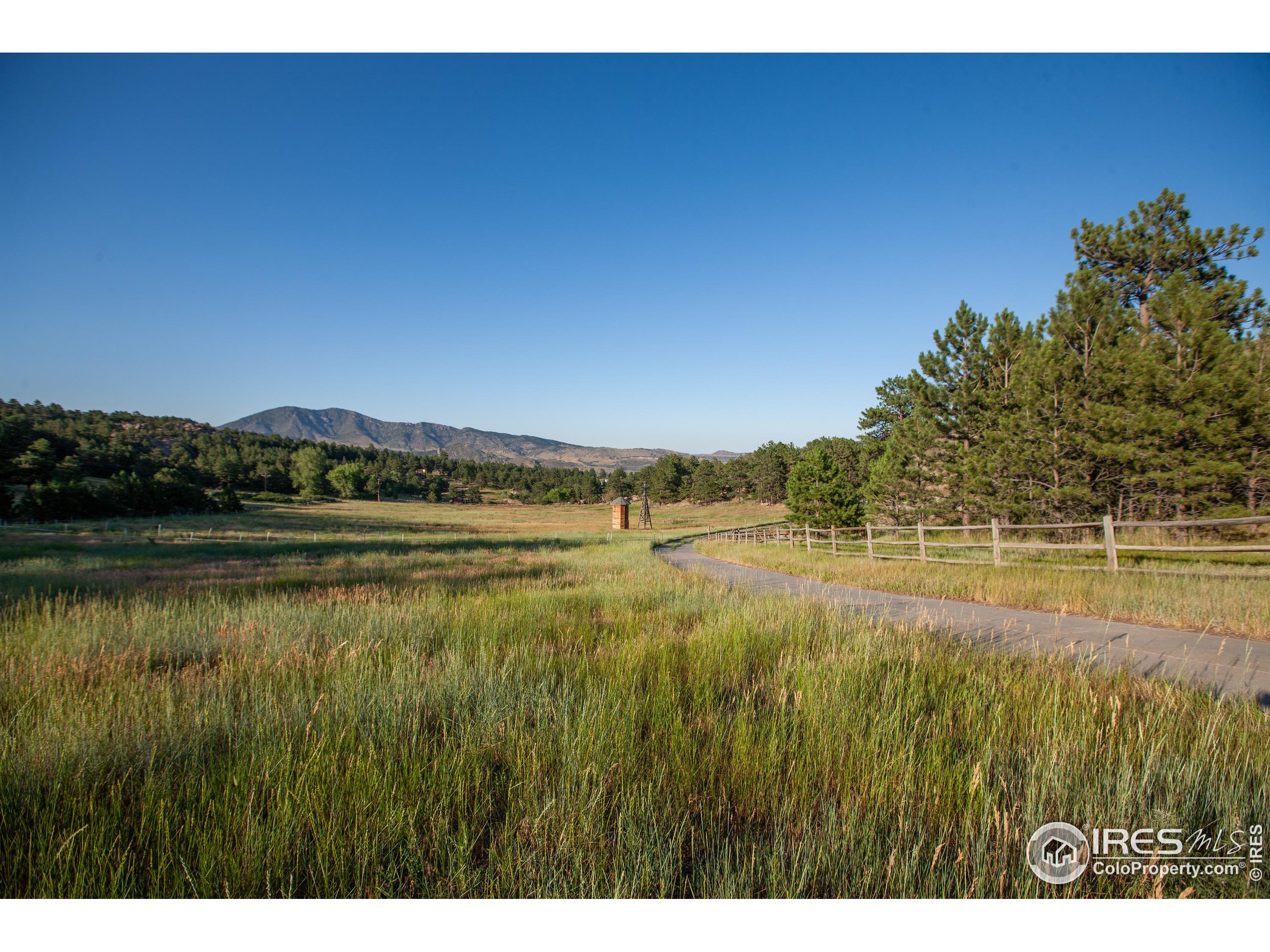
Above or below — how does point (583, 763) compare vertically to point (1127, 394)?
below

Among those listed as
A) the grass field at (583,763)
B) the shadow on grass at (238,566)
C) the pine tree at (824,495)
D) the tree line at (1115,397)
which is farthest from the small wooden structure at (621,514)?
the grass field at (583,763)

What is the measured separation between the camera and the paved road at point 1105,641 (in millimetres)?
4141

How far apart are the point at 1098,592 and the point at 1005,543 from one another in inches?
173

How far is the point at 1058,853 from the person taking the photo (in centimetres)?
194

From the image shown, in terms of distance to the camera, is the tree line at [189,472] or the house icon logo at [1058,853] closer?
the house icon logo at [1058,853]

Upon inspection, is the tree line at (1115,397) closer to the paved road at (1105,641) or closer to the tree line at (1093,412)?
the tree line at (1093,412)

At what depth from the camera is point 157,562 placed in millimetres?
17688

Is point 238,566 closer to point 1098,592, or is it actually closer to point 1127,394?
point 1098,592

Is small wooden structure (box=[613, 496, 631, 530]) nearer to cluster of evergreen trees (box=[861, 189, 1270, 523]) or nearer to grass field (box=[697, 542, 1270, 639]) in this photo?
cluster of evergreen trees (box=[861, 189, 1270, 523])

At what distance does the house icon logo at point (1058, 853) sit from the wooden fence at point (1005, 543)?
8.77 meters

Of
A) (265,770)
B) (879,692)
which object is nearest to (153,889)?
(265,770)

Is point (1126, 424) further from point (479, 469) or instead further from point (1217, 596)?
point (479, 469)

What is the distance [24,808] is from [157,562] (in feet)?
70.6

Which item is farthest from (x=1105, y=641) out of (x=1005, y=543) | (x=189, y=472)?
(x=189, y=472)
